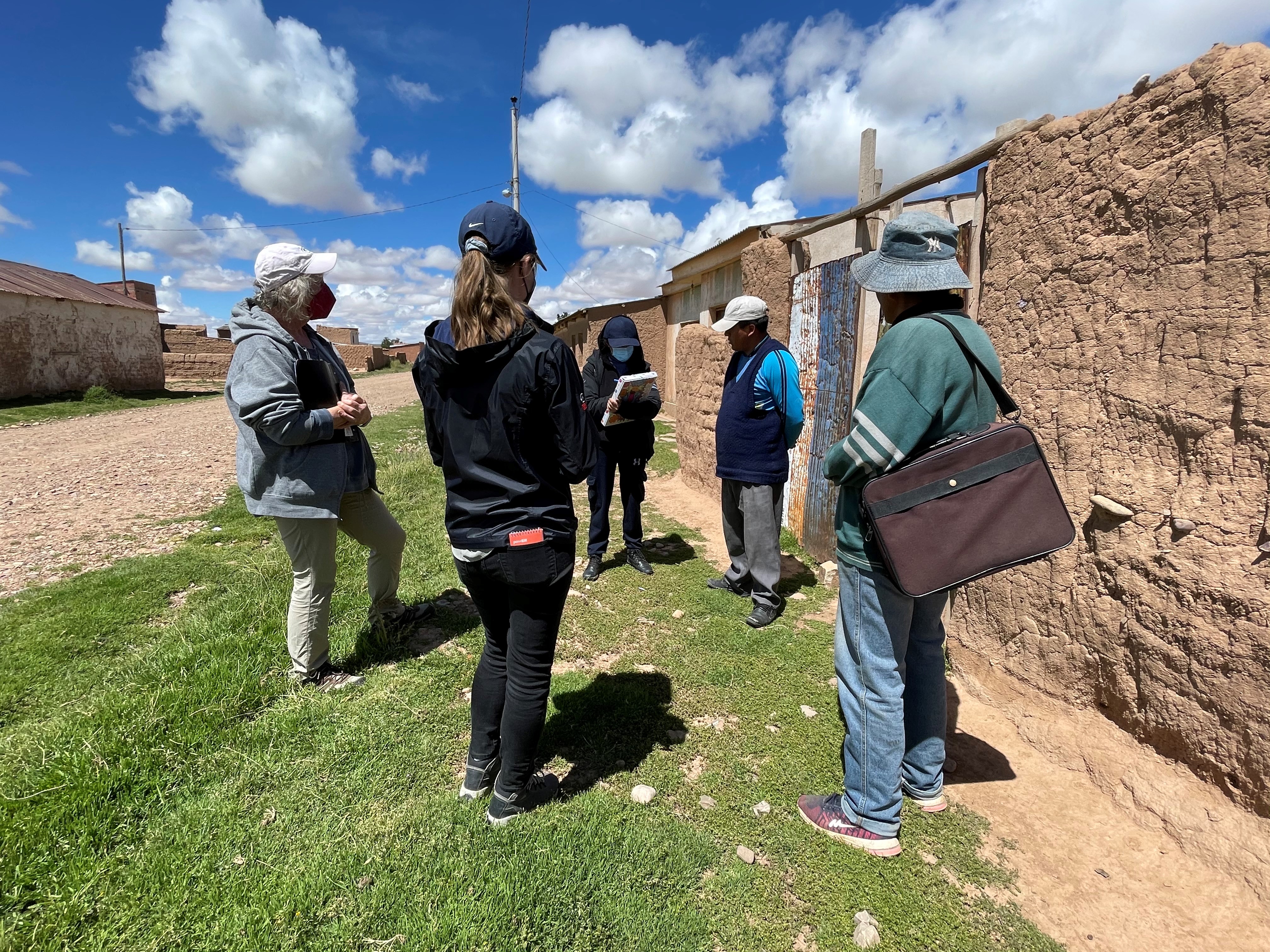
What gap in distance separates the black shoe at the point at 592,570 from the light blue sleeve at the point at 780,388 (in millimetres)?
1753

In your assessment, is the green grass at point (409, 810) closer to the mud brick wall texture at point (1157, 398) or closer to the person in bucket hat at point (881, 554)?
the person in bucket hat at point (881, 554)

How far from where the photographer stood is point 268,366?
263 cm

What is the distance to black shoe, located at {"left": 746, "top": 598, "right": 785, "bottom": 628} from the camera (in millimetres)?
3861

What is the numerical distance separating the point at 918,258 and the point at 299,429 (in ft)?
A: 8.08

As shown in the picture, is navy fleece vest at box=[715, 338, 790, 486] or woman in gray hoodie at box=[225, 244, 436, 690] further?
navy fleece vest at box=[715, 338, 790, 486]

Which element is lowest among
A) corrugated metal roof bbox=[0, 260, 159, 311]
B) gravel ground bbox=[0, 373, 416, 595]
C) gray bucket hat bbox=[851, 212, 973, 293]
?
gravel ground bbox=[0, 373, 416, 595]

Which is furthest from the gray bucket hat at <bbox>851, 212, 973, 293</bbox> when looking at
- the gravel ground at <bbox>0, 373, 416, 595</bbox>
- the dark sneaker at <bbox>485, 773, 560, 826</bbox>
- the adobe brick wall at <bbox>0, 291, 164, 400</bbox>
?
the adobe brick wall at <bbox>0, 291, 164, 400</bbox>

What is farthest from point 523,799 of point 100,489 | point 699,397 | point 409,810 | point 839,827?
point 100,489

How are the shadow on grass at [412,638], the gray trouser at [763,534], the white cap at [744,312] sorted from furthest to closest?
the gray trouser at [763,534] < the white cap at [744,312] < the shadow on grass at [412,638]

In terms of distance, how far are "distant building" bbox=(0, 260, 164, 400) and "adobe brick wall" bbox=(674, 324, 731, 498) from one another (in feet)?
58.9

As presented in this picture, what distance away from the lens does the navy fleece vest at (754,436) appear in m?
3.81

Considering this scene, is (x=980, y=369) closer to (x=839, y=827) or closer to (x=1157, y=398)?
(x=1157, y=398)

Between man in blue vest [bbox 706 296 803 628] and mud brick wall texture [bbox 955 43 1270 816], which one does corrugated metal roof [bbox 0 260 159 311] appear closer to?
man in blue vest [bbox 706 296 803 628]

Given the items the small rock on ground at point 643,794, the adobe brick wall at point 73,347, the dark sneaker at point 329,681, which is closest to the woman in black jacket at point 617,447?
the dark sneaker at point 329,681
